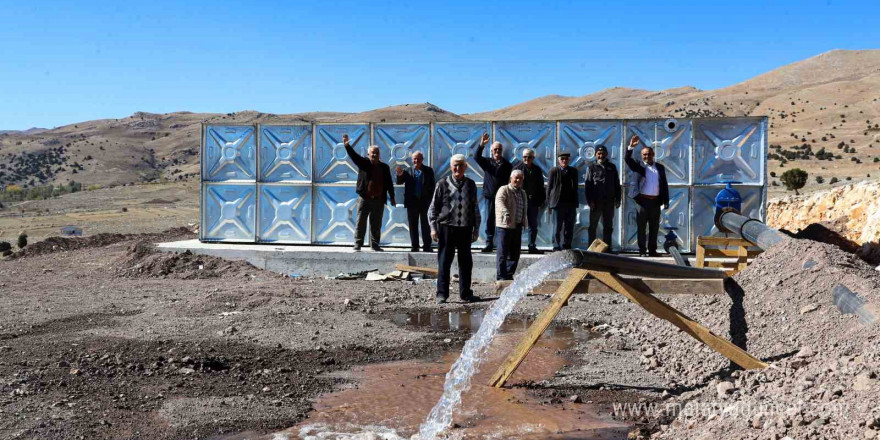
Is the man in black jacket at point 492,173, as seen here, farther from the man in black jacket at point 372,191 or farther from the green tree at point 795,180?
the green tree at point 795,180

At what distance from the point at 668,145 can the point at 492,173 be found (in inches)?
121

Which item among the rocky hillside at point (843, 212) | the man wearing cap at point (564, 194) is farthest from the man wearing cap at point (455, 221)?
the rocky hillside at point (843, 212)

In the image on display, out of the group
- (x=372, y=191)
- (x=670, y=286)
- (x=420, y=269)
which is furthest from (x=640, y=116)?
(x=670, y=286)

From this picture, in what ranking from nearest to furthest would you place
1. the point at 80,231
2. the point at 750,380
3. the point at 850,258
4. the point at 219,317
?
the point at 750,380
the point at 850,258
the point at 219,317
the point at 80,231

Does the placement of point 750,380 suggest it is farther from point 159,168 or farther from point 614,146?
point 159,168

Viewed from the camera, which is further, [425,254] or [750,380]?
[425,254]

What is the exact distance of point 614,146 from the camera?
45.5 feet

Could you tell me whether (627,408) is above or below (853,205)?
below

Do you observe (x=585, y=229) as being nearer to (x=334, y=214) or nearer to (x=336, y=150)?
(x=334, y=214)

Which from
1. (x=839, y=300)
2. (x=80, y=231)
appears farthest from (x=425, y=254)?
(x=80, y=231)

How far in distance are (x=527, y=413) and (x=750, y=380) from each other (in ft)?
4.82

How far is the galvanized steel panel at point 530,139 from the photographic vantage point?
1397cm

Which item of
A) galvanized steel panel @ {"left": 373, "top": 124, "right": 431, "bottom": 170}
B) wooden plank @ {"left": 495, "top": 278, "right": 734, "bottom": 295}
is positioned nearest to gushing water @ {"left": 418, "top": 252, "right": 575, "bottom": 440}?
wooden plank @ {"left": 495, "top": 278, "right": 734, "bottom": 295}

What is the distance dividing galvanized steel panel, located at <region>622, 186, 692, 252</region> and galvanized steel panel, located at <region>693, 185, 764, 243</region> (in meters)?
0.14
